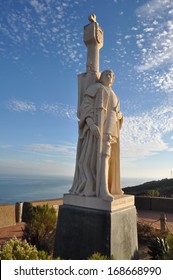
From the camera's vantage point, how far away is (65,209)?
6148 millimetres

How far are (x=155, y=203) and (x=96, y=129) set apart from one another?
11419 mm

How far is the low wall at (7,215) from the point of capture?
10.4 meters

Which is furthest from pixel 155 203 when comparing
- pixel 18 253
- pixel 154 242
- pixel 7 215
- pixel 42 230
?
pixel 18 253

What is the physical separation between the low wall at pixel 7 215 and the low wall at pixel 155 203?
8648 mm

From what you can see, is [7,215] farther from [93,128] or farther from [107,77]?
[107,77]

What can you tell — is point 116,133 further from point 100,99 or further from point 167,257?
point 167,257

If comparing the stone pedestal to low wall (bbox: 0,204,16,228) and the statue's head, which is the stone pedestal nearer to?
the statue's head

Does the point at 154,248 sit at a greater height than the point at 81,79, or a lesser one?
lesser

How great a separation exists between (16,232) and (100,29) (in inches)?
296

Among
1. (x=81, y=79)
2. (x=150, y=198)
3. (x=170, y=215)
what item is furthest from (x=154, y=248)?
(x=150, y=198)

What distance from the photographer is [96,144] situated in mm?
6109

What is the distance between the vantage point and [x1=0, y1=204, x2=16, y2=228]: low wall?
10.4m

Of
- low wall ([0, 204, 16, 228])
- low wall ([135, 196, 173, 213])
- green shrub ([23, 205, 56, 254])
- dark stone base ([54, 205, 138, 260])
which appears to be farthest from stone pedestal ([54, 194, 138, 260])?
low wall ([135, 196, 173, 213])

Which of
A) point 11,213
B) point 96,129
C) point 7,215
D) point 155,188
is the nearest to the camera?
point 96,129
